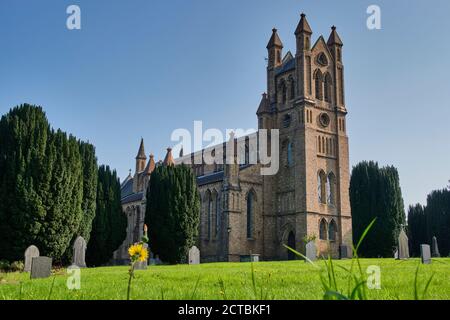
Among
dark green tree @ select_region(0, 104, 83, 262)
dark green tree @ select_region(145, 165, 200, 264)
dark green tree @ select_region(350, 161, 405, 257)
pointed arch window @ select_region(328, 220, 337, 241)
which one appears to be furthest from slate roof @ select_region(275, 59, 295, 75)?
dark green tree @ select_region(0, 104, 83, 262)

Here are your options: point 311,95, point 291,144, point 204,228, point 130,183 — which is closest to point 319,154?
point 291,144

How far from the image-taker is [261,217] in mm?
45094

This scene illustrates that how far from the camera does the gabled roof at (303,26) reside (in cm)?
4634

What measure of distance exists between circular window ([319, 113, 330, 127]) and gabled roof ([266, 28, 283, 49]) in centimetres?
961

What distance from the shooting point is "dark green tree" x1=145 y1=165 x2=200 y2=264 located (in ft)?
120

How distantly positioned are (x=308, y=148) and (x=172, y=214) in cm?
1432

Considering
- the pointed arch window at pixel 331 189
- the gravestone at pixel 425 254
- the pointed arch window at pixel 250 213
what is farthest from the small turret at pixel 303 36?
the gravestone at pixel 425 254

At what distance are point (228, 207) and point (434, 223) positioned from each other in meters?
23.0

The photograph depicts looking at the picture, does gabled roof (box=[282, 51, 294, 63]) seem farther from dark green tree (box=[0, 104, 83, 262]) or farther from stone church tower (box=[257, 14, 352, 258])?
dark green tree (box=[0, 104, 83, 262])

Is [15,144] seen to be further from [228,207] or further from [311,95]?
[311,95]

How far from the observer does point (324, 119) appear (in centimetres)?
4625

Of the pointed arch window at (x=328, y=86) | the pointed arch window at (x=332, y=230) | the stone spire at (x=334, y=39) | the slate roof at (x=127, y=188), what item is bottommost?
the pointed arch window at (x=332, y=230)

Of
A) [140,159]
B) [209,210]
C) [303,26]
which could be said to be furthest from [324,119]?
[140,159]

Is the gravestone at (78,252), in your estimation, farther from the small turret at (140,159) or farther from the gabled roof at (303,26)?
the small turret at (140,159)
